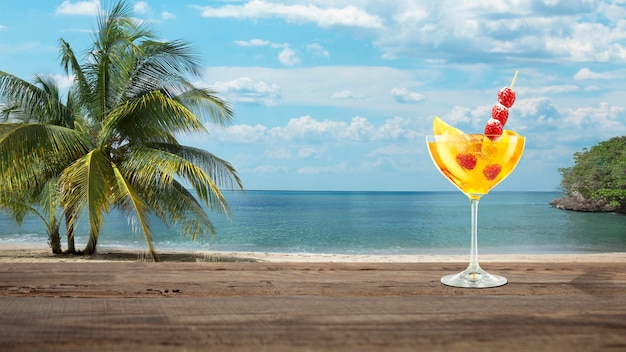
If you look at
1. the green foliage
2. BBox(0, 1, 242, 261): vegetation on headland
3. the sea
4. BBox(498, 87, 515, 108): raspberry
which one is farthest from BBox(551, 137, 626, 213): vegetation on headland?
BBox(498, 87, 515, 108): raspberry

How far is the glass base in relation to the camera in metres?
1.34

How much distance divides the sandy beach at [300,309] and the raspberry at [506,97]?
425 millimetres

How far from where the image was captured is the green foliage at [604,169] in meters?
37.7

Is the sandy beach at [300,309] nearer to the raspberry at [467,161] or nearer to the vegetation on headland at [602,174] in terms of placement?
the raspberry at [467,161]

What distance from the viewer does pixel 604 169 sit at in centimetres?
3934

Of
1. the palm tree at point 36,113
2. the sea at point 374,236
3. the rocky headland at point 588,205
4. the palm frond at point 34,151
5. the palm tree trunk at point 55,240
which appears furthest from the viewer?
the rocky headland at point 588,205

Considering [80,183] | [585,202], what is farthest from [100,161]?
[585,202]

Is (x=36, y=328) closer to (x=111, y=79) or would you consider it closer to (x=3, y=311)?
(x=3, y=311)

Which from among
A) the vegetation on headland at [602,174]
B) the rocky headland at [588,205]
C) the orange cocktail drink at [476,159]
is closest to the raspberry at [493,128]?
the orange cocktail drink at [476,159]

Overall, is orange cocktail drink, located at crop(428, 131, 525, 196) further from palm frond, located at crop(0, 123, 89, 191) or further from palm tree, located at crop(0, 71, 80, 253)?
palm tree, located at crop(0, 71, 80, 253)

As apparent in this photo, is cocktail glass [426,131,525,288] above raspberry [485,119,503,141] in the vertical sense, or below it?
below

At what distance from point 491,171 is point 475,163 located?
0.05m

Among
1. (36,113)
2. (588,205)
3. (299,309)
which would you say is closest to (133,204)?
(36,113)

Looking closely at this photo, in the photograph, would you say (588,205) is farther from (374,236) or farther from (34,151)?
(34,151)
